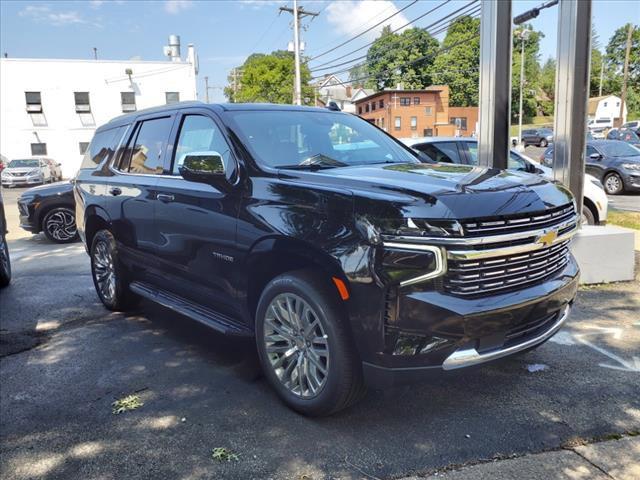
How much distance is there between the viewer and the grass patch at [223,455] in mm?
2965

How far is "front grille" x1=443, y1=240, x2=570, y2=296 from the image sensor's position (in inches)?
110

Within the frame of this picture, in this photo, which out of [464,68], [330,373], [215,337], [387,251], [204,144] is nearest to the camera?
[387,251]

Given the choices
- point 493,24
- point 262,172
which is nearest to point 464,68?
point 493,24

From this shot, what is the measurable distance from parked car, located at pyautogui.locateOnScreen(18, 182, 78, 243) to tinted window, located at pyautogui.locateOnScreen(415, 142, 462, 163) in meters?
6.69

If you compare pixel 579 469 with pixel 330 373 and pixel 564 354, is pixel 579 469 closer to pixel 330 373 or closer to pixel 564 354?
pixel 330 373

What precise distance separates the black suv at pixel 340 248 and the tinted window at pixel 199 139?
0.05 ft

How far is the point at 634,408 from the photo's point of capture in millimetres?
3398

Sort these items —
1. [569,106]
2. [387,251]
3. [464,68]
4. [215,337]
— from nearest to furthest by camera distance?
[387,251] → [215,337] → [569,106] → [464,68]

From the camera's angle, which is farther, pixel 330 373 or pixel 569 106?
Answer: pixel 569 106

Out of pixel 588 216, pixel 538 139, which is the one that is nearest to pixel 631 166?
pixel 588 216

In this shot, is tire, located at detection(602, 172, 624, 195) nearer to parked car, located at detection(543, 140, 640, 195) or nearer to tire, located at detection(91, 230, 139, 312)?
parked car, located at detection(543, 140, 640, 195)

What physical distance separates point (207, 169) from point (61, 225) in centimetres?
809

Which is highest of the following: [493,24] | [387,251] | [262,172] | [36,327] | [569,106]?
[493,24]

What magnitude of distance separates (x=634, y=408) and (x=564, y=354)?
2.94 ft
